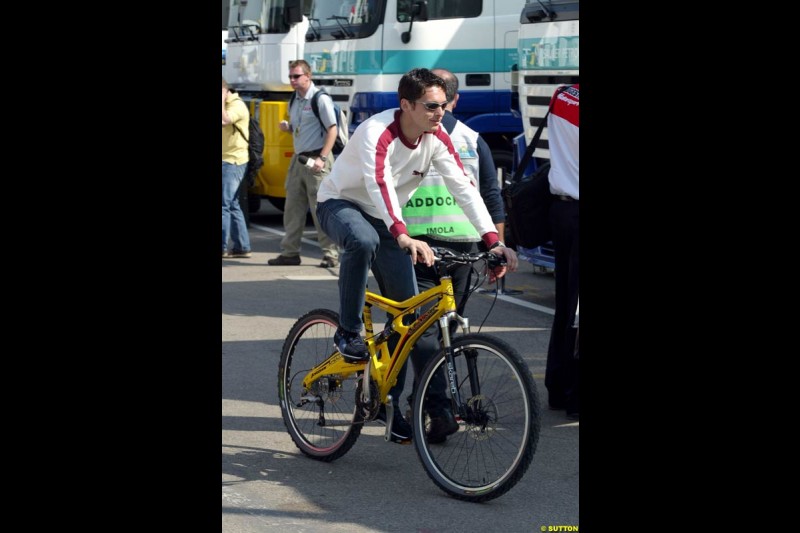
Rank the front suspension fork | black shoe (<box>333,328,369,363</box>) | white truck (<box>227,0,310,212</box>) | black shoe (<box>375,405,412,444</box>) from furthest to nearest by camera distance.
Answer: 1. white truck (<box>227,0,310,212</box>)
2. black shoe (<box>375,405,412,444</box>)
3. black shoe (<box>333,328,369,363</box>)
4. the front suspension fork

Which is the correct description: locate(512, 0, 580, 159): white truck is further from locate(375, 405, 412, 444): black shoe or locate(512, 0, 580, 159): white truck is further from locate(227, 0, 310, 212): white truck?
locate(227, 0, 310, 212): white truck

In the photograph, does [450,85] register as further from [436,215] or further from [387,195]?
[387,195]

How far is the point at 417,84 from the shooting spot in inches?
212

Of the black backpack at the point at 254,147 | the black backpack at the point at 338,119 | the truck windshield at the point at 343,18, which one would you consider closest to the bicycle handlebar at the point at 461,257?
the black backpack at the point at 338,119

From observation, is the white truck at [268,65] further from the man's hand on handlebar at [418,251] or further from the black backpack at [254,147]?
the man's hand on handlebar at [418,251]

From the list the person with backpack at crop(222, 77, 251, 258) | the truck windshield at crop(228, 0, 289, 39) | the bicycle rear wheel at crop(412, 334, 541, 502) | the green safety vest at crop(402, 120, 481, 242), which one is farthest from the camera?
the truck windshield at crop(228, 0, 289, 39)

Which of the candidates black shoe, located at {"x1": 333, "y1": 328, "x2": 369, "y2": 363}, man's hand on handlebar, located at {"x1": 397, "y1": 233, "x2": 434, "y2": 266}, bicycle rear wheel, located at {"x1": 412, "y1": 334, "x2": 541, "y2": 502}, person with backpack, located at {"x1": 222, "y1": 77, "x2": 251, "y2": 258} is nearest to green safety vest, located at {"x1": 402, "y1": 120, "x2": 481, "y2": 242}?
black shoe, located at {"x1": 333, "y1": 328, "x2": 369, "y2": 363}

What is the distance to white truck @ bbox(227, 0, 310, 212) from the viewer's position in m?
14.2

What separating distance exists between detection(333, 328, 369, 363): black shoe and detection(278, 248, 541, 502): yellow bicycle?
1.4 inches

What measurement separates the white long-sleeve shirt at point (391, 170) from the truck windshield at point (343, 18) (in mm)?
7350

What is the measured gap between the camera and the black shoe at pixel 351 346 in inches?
216

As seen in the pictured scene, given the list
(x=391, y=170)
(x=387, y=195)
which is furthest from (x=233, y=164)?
(x=387, y=195)
